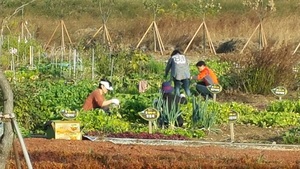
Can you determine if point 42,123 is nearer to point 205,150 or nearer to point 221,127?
point 221,127

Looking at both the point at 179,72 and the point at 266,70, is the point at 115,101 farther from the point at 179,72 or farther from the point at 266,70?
the point at 266,70

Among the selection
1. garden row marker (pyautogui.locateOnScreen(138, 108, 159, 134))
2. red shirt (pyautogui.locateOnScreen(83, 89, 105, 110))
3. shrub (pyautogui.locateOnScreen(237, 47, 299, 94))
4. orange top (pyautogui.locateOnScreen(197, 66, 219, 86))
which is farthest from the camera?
shrub (pyautogui.locateOnScreen(237, 47, 299, 94))

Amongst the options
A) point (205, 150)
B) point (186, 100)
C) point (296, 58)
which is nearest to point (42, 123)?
point (186, 100)

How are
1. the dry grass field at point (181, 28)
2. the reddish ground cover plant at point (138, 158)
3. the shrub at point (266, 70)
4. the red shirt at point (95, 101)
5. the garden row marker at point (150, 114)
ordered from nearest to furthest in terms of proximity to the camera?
the reddish ground cover plant at point (138, 158), the garden row marker at point (150, 114), the red shirt at point (95, 101), the shrub at point (266, 70), the dry grass field at point (181, 28)

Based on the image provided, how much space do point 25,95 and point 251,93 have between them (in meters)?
6.32

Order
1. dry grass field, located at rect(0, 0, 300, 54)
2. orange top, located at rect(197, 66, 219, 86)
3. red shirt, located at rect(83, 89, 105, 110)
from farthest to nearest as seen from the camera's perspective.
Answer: dry grass field, located at rect(0, 0, 300, 54) → orange top, located at rect(197, 66, 219, 86) → red shirt, located at rect(83, 89, 105, 110)

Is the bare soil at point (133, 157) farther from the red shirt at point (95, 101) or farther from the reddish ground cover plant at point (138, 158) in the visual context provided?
the red shirt at point (95, 101)

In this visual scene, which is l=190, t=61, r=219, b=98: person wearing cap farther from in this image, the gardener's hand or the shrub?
the gardener's hand

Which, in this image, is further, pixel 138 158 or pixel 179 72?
pixel 179 72

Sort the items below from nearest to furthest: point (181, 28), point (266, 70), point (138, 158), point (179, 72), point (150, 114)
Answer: point (138, 158) → point (150, 114) → point (179, 72) → point (266, 70) → point (181, 28)

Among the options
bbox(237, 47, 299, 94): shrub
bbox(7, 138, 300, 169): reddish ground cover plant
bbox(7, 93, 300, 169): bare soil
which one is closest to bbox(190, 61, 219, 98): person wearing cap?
bbox(237, 47, 299, 94): shrub

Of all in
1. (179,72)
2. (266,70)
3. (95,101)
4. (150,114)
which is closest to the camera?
(150,114)

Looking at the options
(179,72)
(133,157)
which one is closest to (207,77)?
(179,72)

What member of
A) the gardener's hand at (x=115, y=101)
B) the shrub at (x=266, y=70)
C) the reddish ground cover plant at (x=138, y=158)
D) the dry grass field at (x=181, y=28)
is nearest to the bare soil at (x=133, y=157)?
the reddish ground cover plant at (x=138, y=158)
